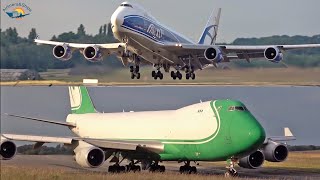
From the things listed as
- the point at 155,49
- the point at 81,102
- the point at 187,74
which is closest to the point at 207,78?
the point at 187,74

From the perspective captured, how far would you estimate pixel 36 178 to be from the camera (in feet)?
68.0

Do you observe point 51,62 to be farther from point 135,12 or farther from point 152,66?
point 135,12

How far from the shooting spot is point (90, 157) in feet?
89.3

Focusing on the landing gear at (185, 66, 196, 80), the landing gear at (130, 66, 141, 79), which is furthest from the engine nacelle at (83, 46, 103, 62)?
the landing gear at (185, 66, 196, 80)

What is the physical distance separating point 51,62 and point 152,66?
3.06 metres

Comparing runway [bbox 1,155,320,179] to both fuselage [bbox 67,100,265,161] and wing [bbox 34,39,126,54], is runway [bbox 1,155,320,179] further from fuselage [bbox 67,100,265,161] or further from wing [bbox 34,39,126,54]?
wing [bbox 34,39,126,54]

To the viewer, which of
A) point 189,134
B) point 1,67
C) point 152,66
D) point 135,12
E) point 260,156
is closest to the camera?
point 1,67

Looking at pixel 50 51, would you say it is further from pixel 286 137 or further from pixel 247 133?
pixel 286 137

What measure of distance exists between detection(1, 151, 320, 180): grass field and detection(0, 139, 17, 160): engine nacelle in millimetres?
475

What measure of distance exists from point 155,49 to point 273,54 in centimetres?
432

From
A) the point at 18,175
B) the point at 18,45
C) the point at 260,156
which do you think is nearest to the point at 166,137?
the point at 260,156

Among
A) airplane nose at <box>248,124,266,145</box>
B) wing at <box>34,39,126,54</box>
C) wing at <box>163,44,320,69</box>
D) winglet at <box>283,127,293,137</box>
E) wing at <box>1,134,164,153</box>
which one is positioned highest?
wing at <box>163,44,320,69</box>

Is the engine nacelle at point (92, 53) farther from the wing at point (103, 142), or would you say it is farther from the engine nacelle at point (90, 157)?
the wing at point (103, 142)

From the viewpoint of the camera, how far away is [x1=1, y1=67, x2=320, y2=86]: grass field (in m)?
18.0
